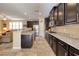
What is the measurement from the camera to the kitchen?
3.20 meters

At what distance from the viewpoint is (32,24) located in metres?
18.3

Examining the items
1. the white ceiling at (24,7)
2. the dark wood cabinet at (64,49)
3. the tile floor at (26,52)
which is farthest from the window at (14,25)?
the dark wood cabinet at (64,49)

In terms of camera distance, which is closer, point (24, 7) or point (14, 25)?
point (24, 7)

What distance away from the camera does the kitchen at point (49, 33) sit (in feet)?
10.5

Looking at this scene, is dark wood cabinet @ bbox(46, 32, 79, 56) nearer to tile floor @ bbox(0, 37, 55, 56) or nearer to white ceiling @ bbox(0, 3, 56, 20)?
tile floor @ bbox(0, 37, 55, 56)

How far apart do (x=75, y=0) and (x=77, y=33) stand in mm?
2494

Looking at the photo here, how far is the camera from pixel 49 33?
26.5 feet

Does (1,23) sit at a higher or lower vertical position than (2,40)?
higher

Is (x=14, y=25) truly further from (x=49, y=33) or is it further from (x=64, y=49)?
Result: (x=64, y=49)

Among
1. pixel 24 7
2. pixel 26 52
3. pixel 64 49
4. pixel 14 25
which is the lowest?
pixel 26 52

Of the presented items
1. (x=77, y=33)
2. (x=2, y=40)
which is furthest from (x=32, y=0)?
(x=2, y=40)

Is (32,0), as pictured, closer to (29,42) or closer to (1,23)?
(29,42)

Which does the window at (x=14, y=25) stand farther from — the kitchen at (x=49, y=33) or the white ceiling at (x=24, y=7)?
the white ceiling at (x=24, y=7)

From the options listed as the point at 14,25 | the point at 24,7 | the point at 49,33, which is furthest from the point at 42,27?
the point at 24,7
